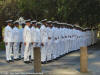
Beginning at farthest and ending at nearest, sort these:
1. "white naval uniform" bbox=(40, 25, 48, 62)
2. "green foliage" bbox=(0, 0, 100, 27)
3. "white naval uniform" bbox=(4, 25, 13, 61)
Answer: "green foliage" bbox=(0, 0, 100, 27)
"white naval uniform" bbox=(4, 25, 13, 61)
"white naval uniform" bbox=(40, 25, 48, 62)

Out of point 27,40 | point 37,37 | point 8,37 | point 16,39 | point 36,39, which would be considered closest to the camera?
point 27,40

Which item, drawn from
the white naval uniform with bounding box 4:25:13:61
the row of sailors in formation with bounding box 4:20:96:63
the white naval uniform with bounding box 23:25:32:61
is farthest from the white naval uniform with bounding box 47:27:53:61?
the white naval uniform with bounding box 4:25:13:61

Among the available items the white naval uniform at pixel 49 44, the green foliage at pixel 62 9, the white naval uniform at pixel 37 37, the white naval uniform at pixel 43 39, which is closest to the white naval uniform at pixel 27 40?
the white naval uniform at pixel 37 37

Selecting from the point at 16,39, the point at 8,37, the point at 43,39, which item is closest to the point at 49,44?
the point at 43,39

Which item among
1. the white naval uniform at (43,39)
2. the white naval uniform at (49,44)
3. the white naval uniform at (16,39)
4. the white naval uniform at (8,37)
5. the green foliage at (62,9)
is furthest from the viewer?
the green foliage at (62,9)

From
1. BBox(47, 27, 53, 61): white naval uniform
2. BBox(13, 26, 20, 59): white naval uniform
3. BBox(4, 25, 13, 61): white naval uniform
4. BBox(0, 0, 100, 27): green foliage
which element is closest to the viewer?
BBox(47, 27, 53, 61): white naval uniform

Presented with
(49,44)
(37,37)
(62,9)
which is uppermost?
(62,9)

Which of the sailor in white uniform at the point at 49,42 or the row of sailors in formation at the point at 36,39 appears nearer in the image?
the row of sailors in formation at the point at 36,39

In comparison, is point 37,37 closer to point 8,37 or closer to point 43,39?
point 43,39

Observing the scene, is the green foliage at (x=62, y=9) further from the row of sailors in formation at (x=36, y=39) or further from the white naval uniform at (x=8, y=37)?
the white naval uniform at (x=8, y=37)

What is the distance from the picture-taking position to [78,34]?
2108 centimetres

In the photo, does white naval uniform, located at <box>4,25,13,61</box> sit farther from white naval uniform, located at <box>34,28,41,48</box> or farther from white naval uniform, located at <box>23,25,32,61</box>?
white naval uniform, located at <box>34,28,41,48</box>

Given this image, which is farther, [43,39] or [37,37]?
[37,37]

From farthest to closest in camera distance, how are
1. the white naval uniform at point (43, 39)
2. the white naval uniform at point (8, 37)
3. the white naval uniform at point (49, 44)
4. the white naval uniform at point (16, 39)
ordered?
1. the white naval uniform at point (16, 39)
2. the white naval uniform at point (8, 37)
3. the white naval uniform at point (49, 44)
4. the white naval uniform at point (43, 39)
